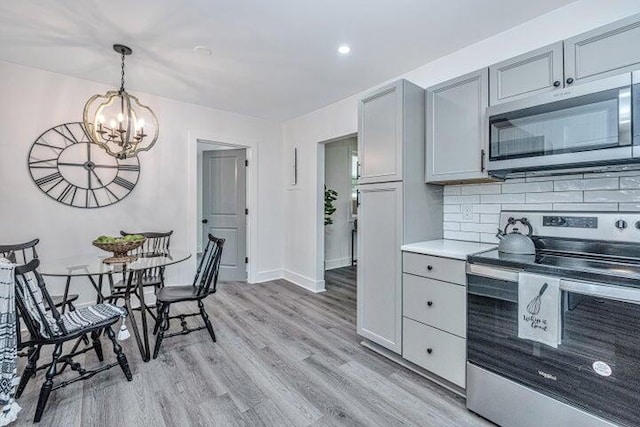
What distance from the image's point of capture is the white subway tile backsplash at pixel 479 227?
2.37m

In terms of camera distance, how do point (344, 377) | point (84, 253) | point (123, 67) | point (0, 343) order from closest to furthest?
point (0, 343) < point (344, 377) < point (123, 67) < point (84, 253)

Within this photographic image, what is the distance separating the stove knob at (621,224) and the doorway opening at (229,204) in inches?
A: 160

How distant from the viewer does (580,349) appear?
1.42 metres

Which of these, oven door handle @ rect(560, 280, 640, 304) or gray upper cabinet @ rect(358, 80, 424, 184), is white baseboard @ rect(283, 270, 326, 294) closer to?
gray upper cabinet @ rect(358, 80, 424, 184)

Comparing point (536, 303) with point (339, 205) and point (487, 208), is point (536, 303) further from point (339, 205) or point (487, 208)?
point (339, 205)

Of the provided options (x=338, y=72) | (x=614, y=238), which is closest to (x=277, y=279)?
(x=338, y=72)

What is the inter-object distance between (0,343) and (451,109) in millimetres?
3164

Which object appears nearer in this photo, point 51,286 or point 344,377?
point 344,377

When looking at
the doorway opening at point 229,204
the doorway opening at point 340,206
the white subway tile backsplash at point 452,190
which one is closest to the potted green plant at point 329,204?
the doorway opening at point 340,206

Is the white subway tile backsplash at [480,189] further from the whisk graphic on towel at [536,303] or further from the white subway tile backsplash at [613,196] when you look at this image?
the whisk graphic on towel at [536,303]

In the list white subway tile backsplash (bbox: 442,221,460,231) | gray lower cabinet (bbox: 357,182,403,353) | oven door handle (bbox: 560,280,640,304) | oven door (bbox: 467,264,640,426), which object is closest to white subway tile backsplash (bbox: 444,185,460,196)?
white subway tile backsplash (bbox: 442,221,460,231)

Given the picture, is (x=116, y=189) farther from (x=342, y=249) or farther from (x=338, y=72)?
(x=342, y=249)

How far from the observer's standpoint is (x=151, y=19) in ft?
7.11

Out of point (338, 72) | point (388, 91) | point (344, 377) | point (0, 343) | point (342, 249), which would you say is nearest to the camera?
point (0, 343)
